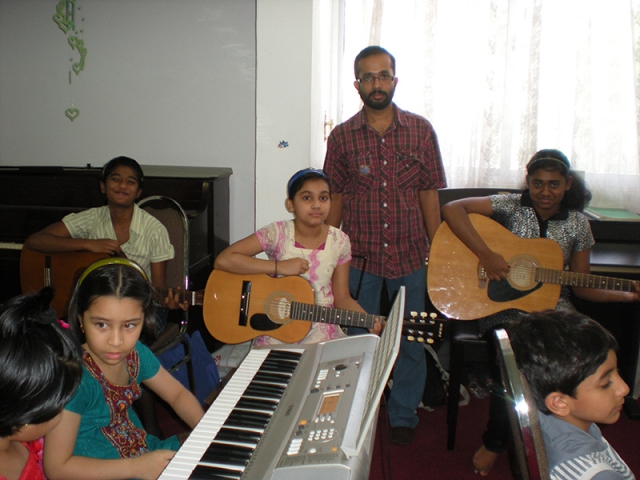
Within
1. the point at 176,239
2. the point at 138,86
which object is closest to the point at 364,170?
the point at 176,239

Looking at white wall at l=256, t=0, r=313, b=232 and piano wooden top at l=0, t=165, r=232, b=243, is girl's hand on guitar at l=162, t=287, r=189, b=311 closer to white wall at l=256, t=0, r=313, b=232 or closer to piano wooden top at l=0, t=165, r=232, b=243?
piano wooden top at l=0, t=165, r=232, b=243

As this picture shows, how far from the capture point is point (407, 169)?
8.62 feet

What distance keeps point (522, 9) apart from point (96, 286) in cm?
311

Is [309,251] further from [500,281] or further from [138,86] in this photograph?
[138,86]

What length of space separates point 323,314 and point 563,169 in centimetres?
124

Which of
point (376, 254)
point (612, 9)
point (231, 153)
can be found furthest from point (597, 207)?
point (231, 153)

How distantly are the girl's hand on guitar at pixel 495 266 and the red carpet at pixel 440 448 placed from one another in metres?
0.79

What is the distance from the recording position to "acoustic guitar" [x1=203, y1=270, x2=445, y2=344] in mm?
2279

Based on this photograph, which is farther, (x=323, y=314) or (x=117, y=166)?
(x=117, y=166)

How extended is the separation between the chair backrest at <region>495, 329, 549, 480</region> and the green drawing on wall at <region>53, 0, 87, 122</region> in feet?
12.3

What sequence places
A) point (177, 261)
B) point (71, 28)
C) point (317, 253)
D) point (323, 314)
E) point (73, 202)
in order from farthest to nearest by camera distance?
point (71, 28), point (73, 202), point (177, 261), point (317, 253), point (323, 314)

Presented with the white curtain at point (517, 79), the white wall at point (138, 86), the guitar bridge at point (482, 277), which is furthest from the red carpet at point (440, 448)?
the white wall at point (138, 86)

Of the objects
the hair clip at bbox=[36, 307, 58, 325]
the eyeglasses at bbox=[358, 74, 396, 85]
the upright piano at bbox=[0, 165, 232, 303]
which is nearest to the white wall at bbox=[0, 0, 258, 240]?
the upright piano at bbox=[0, 165, 232, 303]

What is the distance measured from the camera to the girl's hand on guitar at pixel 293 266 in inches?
91.4
